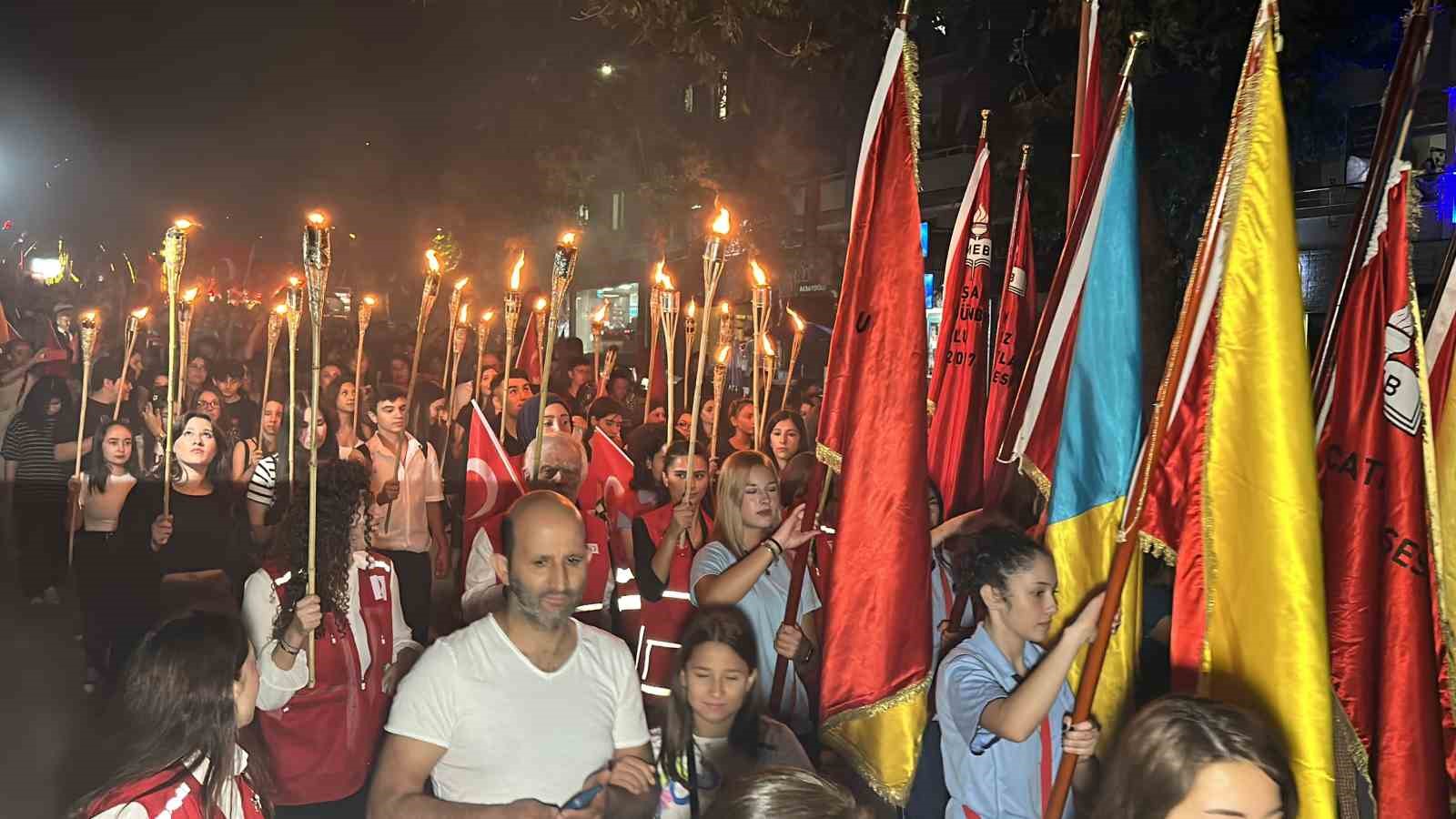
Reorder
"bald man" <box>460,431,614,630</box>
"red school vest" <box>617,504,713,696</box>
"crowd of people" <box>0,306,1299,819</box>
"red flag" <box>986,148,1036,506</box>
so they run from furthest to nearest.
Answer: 1. "red flag" <box>986,148,1036,506</box>
2. "bald man" <box>460,431,614,630</box>
3. "red school vest" <box>617,504,713,696</box>
4. "crowd of people" <box>0,306,1299,819</box>

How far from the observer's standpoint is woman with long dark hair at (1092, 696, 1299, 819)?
2863 millimetres

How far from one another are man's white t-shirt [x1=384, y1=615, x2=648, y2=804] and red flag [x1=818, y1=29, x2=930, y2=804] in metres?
0.96

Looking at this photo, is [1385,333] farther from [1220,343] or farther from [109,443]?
[109,443]

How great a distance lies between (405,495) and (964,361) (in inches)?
138

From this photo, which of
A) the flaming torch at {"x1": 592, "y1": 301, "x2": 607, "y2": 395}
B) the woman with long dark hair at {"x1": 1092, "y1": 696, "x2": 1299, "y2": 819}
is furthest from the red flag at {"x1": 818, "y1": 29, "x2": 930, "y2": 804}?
the flaming torch at {"x1": 592, "y1": 301, "x2": 607, "y2": 395}

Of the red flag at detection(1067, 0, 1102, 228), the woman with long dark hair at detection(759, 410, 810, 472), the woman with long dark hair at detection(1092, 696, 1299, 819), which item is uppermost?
the red flag at detection(1067, 0, 1102, 228)

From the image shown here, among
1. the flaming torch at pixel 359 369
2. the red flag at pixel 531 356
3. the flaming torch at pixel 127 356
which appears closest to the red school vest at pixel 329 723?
the flaming torch at pixel 359 369

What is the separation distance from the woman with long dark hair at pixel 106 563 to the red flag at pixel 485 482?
2149 mm

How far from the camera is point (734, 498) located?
5.43m

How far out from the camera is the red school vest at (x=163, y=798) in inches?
119

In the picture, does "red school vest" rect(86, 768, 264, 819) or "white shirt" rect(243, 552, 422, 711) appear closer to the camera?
"red school vest" rect(86, 768, 264, 819)

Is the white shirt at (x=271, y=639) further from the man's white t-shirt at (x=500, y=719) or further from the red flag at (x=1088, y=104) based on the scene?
the red flag at (x=1088, y=104)

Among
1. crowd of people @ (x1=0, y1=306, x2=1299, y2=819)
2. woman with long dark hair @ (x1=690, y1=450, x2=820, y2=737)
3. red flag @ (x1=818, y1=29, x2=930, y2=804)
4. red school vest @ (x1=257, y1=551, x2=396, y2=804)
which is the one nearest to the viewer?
crowd of people @ (x1=0, y1=306, x2=1299, y2=819)

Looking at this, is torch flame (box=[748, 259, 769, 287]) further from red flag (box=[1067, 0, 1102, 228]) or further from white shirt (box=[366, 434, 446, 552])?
white shirt (box=[366, 434, 446, 552])
